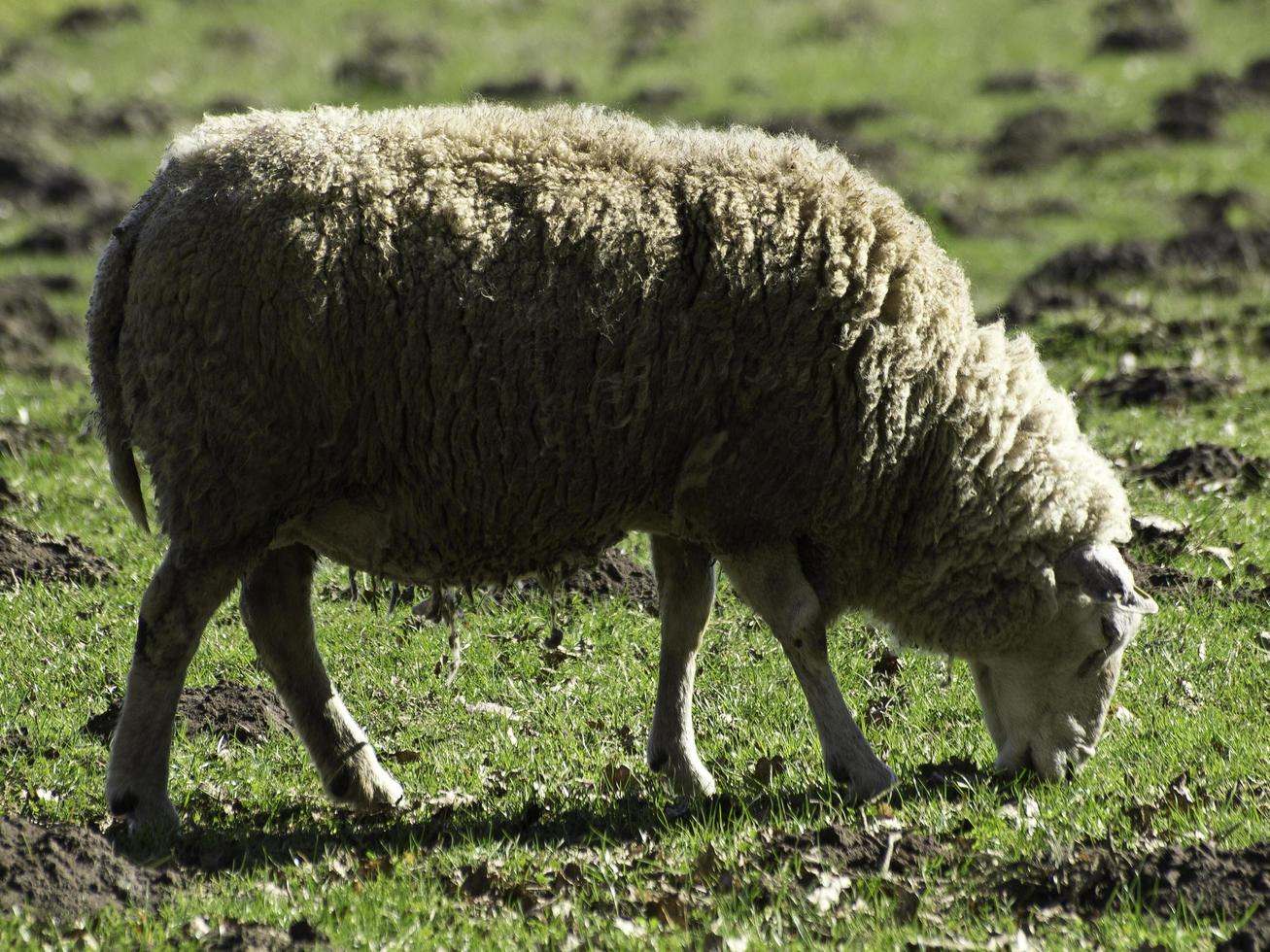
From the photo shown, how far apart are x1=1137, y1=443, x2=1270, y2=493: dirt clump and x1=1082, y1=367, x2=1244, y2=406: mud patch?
1.22 meters

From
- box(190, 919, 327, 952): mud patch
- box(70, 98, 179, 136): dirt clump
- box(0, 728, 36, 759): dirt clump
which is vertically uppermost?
box(70, 98, 179, 136): dirt clump

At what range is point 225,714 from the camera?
20.7 feet

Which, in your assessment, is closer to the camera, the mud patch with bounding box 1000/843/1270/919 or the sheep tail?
the mud patch with bounding box 1000/843/1270/919

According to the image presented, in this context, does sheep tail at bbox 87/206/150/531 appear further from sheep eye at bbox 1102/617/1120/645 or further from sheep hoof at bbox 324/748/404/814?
sheep eye at bbox 1102/617/1120/645

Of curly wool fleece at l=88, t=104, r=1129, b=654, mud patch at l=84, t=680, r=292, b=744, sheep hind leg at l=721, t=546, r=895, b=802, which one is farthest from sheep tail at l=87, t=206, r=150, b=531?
sheep hind leg at l=721, t=546, r=895, b=802

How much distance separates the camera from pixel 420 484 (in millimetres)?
5371

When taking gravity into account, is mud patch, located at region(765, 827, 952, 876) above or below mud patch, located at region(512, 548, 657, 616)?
below

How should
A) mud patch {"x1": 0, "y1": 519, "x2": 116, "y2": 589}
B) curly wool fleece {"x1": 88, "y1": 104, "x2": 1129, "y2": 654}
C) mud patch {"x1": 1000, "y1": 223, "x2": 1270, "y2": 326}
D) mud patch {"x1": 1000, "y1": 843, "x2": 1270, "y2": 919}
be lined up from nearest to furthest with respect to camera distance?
mud patch {"x1": 1000, "y1": 843, "x2": 1270, "y2": 919}
curly wool fleece {"x1": 88, "y1": 104, "x2": 1129, "y2": 654}
mud patch {"x1": 0, "y1": 519, "x2": 116, "y2": 589}
mud patch {"x1": 1000, "y1": 223, "x2": 1270, "y2": 326}

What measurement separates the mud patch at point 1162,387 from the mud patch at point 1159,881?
5459mm

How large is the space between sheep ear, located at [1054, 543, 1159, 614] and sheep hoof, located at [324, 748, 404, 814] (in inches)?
94.0

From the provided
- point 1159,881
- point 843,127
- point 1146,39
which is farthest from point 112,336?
point 1146,39

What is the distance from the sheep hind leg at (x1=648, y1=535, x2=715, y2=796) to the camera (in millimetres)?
5938

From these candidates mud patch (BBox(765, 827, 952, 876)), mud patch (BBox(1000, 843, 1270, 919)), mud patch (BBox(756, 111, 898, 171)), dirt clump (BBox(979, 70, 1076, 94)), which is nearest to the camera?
mud patch (BBox(1000, 843, 1270, 919))

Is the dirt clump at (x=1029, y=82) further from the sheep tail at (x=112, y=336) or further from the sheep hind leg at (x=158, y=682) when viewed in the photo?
the sheep hind leg at (x=158, y=682)
